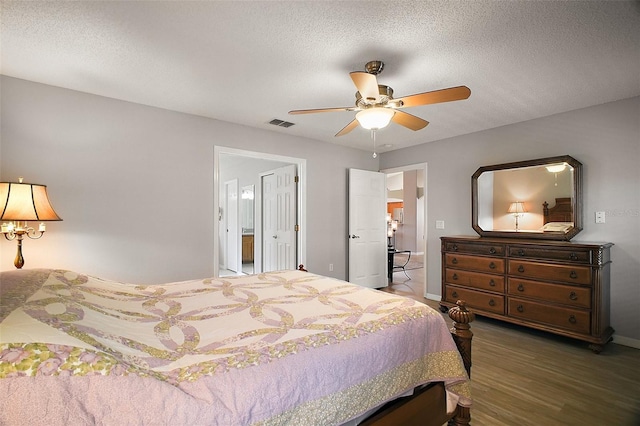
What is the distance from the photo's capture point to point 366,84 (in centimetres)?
195

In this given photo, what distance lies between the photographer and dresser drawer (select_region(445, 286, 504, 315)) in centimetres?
350

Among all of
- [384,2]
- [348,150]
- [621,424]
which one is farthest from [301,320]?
[348,150]

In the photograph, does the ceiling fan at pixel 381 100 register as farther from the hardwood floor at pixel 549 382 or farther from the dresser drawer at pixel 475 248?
Answer: the hardwood floor at pixel 549 382

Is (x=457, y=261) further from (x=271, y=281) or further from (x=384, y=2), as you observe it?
(x=384, y=2)

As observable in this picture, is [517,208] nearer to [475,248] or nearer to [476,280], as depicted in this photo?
[475,248]

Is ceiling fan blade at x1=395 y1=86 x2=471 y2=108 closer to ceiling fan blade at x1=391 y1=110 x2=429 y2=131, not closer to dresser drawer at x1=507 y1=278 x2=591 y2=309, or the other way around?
ceiling fan blade at x1=391 y1=110 x2=429 y2=131

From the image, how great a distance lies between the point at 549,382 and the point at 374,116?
244 centimetres

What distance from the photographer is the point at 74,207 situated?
2.85 metres

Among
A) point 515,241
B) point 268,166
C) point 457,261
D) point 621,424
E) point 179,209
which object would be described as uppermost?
point 268,166

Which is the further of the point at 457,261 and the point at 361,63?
the point at 457,261

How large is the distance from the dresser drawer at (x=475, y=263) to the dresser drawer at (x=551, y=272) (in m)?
0.12

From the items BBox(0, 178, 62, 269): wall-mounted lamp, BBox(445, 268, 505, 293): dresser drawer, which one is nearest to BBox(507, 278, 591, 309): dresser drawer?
BBox(445, 268, 505, 293): dresser drawer

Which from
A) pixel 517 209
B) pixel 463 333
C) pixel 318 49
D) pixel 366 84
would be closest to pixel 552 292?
pixel 517 209

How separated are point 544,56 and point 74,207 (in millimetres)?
4166
